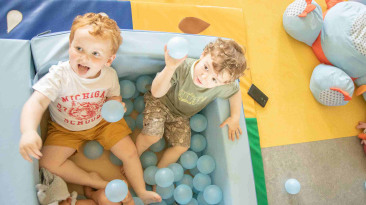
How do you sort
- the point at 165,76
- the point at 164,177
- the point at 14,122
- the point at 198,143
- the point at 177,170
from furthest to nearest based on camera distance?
the point at 198,143 → the point at 177,170 → the point at 164,177 → the point at 165,76 → the point at 14,122

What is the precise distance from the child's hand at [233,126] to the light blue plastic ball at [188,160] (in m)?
0.20

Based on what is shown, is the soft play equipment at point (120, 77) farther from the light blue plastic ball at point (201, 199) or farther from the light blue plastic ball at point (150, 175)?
the light blue plastic ball at point (150, 175)

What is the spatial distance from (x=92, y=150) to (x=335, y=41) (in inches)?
52.0

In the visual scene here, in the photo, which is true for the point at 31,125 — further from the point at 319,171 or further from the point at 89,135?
the point at 319,171

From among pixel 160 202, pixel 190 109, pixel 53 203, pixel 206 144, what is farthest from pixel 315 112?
pixel 53 203

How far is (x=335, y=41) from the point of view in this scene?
1634mm

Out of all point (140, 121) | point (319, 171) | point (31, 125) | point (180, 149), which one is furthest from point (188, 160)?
point (319, 171)

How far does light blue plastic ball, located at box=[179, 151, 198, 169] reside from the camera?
1.35m

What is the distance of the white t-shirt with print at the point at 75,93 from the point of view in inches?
39.6

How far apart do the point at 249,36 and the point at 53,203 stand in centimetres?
127

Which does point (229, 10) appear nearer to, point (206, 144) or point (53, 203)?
point (206, 144)

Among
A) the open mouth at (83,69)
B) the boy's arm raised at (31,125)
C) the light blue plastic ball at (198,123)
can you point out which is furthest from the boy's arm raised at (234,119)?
the boy's arm raised at (31,125)

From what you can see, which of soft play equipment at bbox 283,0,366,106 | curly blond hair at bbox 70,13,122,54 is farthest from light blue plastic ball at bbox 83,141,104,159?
soft play equipment at bbox 283,0,366,106

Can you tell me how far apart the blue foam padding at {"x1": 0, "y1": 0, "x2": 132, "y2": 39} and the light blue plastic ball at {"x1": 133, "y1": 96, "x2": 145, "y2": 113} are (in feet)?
1.09
